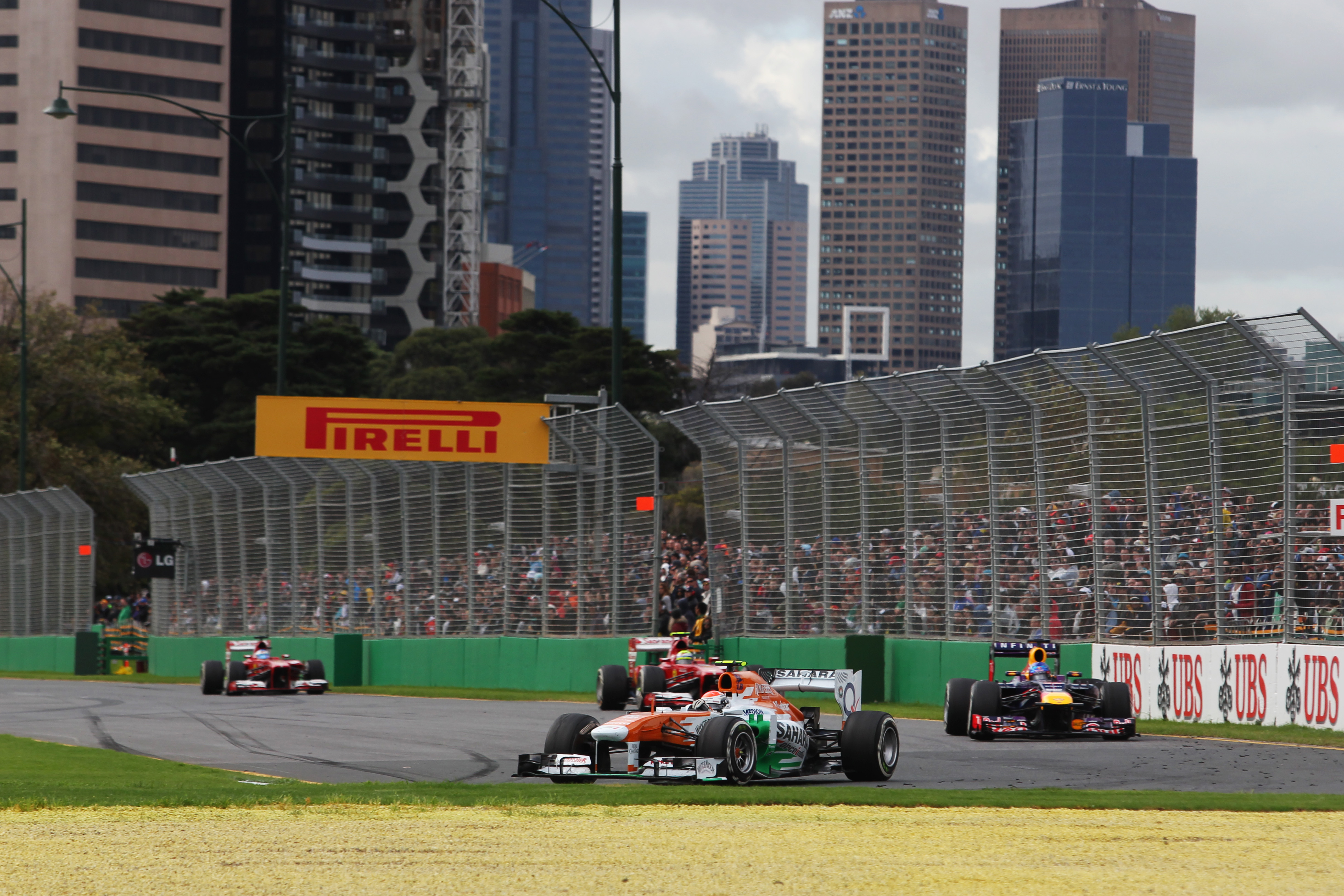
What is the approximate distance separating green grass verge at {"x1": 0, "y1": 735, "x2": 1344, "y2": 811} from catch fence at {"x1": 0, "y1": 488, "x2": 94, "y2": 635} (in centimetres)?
2985

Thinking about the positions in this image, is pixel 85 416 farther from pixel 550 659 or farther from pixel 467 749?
pixel 467 749

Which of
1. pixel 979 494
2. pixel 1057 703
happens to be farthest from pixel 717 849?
pixel 979 494

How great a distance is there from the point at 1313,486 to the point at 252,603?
23919 mm

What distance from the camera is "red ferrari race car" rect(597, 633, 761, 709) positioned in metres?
18.5

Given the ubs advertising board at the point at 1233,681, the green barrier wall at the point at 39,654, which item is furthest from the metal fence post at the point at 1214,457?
the green barrier wall at the point at 39,654

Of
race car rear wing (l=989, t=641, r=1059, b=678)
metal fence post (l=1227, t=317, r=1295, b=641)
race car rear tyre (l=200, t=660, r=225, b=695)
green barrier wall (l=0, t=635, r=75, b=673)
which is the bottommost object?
green barrier wall (l=0, t=635, r=75, b=673)

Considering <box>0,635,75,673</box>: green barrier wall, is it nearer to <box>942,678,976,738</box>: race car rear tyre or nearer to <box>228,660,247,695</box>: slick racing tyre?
<box>228,660,247,695</box>: slick racing tyre

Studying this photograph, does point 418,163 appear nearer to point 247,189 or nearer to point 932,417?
point 247,189

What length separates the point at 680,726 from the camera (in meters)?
12.6

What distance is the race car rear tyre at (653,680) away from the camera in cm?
1858

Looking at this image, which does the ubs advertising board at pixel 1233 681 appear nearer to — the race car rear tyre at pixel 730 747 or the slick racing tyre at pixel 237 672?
the race car rear tyre at pixel 730 747

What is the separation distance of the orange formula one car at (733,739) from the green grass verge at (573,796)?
0.16 metres

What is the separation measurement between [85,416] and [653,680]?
45.8 m

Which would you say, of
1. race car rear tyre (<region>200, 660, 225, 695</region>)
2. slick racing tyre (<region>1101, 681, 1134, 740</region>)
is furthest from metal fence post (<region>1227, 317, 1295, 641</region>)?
race car rear tyre (<region>200, 660, 225, 695</region>)
